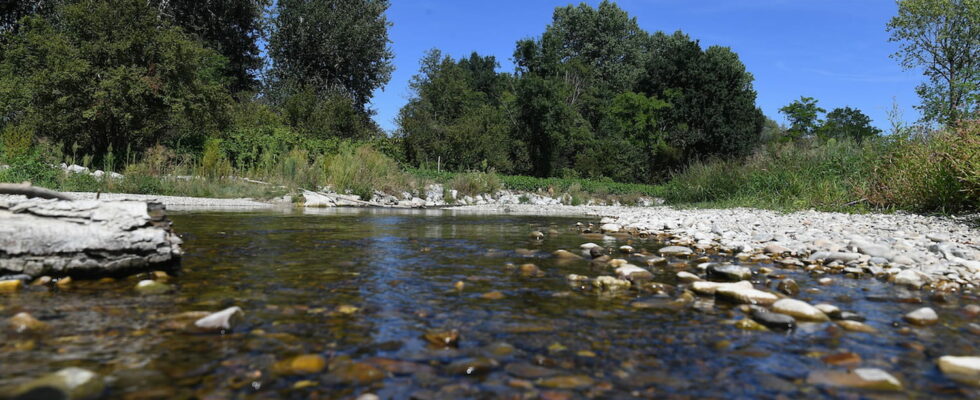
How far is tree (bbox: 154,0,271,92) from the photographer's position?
2717 cm

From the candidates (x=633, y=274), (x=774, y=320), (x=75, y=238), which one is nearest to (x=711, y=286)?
(x=633, y=274)

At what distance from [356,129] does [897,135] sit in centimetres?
2253

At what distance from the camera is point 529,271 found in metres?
A: 3.92

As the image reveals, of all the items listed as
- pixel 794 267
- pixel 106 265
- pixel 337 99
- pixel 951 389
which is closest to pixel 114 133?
pixel 337 99

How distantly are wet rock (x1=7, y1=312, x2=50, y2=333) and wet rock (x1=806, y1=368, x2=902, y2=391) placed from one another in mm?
3067

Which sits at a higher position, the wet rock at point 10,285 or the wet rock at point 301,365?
the wet rock at point 10,285

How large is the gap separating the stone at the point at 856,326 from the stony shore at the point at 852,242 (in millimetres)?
1435

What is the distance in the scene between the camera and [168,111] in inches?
638

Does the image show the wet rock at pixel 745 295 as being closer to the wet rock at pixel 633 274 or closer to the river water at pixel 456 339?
the river water at pixel 456 339

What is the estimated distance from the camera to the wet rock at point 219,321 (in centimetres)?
228

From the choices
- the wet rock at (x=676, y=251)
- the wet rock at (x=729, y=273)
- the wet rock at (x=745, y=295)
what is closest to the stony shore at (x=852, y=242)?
the wet rock at (x=676, y=251)

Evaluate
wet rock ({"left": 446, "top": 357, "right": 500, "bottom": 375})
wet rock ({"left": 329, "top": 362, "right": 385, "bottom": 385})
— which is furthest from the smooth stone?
wet rock ({"left": 329, "top": 362, "right": 385, "bottom": 385})

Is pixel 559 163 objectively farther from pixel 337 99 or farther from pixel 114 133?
pixel 114 133

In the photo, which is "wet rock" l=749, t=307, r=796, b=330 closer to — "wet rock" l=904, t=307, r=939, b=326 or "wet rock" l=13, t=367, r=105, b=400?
"wet rock" l=904, t=307, r=939, b=326
